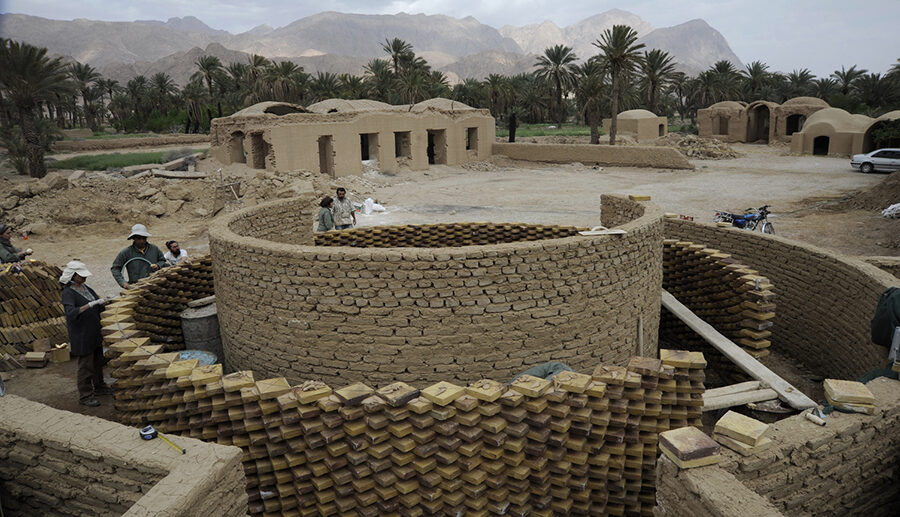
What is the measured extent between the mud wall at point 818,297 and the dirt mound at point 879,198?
11.3 m

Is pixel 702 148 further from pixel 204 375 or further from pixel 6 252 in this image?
pixel 204 375

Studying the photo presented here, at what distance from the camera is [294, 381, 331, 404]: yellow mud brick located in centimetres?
450

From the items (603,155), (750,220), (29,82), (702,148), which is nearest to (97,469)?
(750,220)

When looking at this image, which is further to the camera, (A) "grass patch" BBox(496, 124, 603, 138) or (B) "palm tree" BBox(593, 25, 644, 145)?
(A) "grass patch" BBox(496, 124, 603, 138)

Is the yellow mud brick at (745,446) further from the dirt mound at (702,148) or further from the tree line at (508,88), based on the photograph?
the tree line at (508,88)

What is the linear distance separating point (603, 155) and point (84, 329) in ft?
85.2

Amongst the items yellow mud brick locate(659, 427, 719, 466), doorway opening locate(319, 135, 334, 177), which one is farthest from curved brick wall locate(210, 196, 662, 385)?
doorway opening locate(319, 135, 334, 177)

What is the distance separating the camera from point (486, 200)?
20.6 meters

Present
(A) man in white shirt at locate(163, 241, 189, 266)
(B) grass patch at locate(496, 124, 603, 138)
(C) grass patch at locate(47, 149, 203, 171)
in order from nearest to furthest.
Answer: (A) man in white shirt at locate(163, 241, 189, 266) → (C) grass patch at locate(47, 149, 203, 171) → (B) grass patch at locate(496, 124, 603, 138)

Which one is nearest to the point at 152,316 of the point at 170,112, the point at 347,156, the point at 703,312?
the point at 703,312

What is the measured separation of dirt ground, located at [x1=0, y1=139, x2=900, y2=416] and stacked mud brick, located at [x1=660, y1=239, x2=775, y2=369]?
6838 millimetres

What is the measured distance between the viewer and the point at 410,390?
4.46 metres

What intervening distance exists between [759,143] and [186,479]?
4535 cm

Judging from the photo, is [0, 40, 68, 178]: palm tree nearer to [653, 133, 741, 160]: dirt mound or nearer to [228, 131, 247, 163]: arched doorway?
[228, 131, 247, 163]: arched doorway
